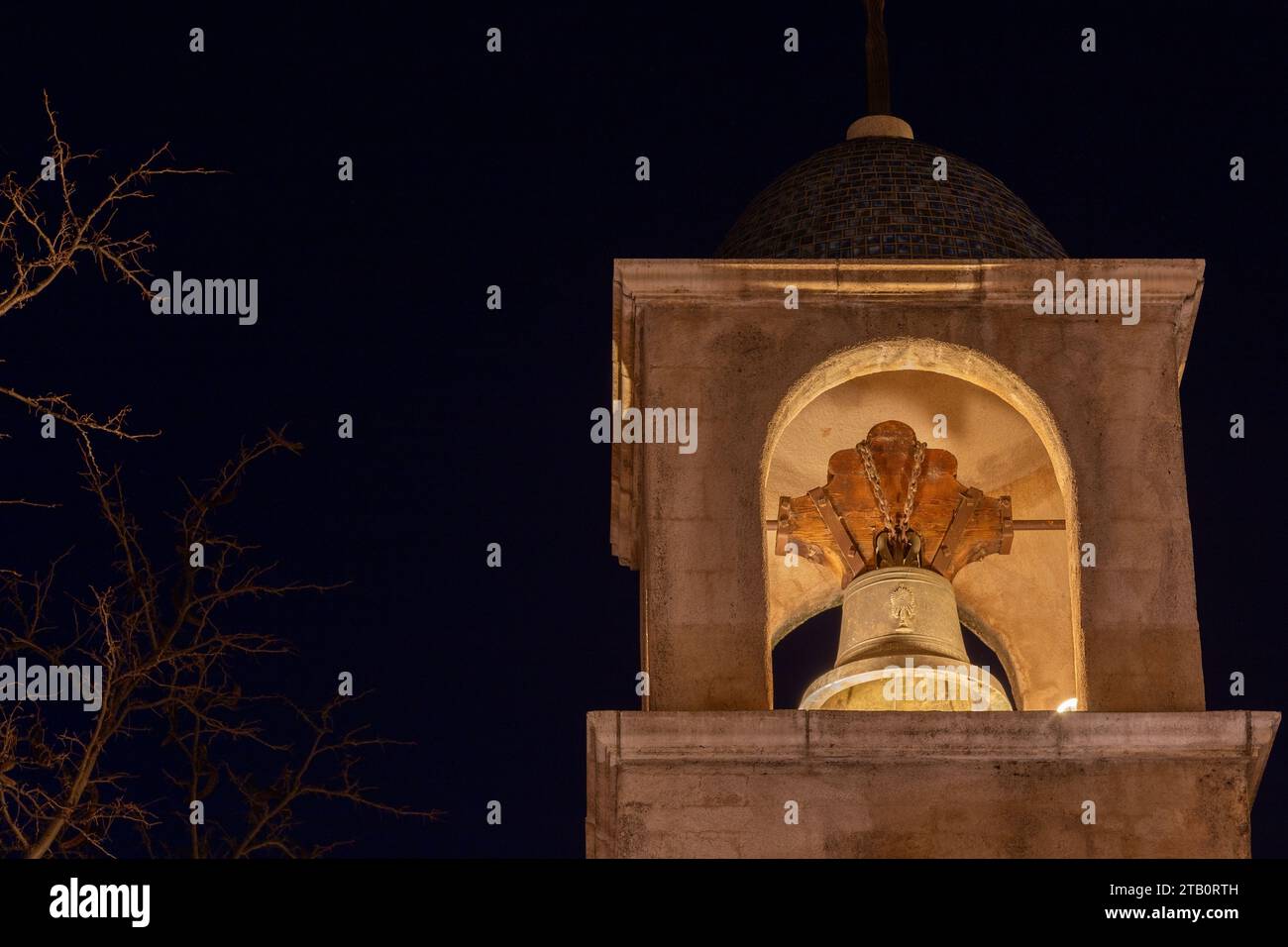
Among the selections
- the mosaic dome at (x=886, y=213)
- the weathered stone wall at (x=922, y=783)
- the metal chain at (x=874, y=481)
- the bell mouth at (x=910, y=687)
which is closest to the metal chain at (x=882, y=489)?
the metal chain at (x=874, y=481)

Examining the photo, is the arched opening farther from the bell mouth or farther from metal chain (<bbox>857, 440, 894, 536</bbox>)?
the bell mouth

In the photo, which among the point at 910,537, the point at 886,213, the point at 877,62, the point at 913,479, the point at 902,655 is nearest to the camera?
the point at 902,655

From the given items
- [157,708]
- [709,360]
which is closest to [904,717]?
[709,360]

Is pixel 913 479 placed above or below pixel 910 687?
above

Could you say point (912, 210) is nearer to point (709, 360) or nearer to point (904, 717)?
point (709, 360)

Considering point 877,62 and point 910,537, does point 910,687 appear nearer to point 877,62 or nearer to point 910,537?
point 910,537

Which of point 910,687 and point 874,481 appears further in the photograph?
point 874,481

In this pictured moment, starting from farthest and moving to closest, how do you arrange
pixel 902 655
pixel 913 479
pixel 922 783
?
1. pixel 913 479
2. pixel 902 655
3. pixel 922 783

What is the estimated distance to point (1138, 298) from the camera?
26.8m

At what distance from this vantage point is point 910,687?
2555 cm

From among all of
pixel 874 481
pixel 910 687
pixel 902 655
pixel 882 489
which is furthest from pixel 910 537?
pixel 910 687

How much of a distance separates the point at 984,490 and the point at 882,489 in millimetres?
1819

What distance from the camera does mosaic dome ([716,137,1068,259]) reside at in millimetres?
27547
